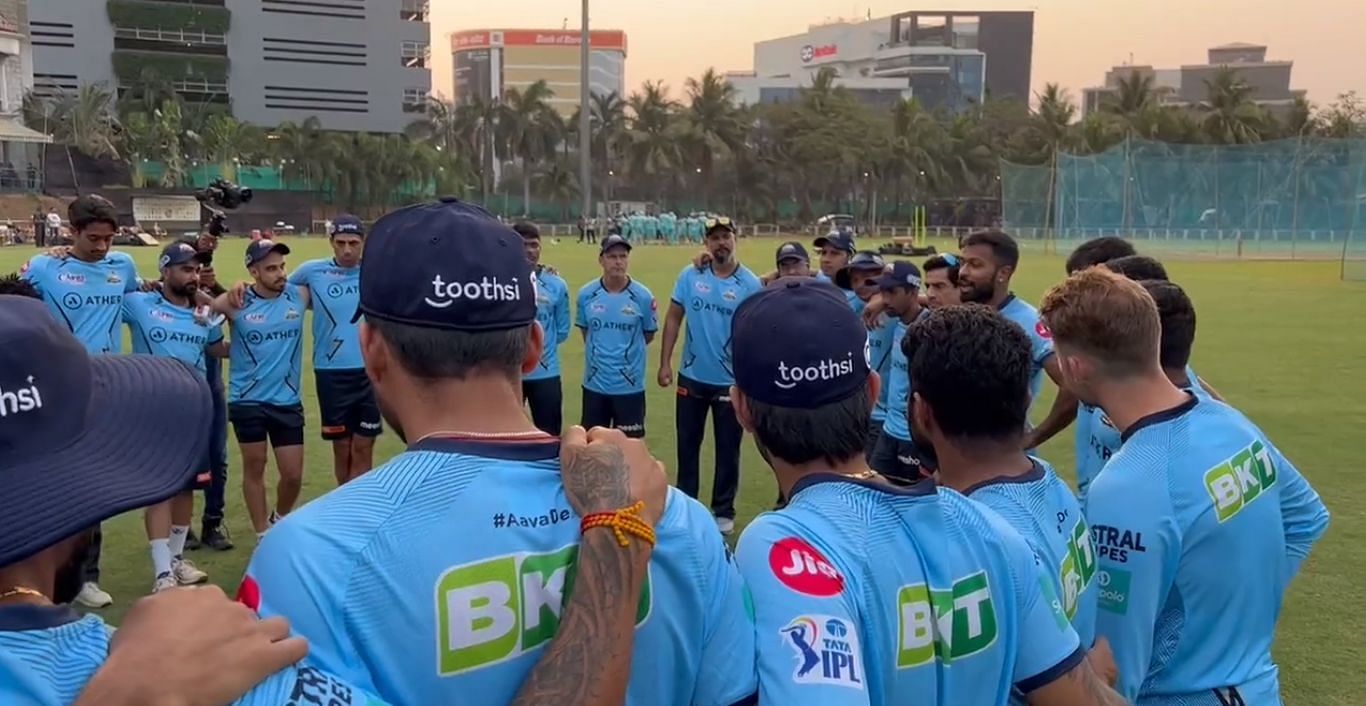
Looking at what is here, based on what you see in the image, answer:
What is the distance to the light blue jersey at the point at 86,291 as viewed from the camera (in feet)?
23.6

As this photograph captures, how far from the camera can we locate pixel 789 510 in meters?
2.17

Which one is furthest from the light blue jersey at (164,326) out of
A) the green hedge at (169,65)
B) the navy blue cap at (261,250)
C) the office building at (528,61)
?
the office building at (528,61)

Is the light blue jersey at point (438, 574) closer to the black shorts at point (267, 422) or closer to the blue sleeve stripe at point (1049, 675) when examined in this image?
the blue sleeve stripe at point (1049, 675)

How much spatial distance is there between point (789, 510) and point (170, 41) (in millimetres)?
85014

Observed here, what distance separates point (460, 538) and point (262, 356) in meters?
6.44

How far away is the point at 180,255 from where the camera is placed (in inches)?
291

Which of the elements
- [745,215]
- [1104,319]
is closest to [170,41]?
[745,215]

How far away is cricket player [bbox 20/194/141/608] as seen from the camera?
7.21 metres

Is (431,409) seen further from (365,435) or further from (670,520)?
(365,435)

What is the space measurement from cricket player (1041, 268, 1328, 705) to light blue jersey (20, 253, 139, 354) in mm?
6515

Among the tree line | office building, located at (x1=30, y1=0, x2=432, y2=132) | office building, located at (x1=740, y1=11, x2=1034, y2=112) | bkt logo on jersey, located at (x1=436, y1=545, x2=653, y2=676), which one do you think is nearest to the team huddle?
bkt logo on jersey, located at (x1=436, y1=545, x2=653, y2=676)

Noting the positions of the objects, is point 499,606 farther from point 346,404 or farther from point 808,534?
point 346,404

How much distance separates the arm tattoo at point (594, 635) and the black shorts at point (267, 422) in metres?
6.35

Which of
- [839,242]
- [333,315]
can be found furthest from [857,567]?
[839,242]
